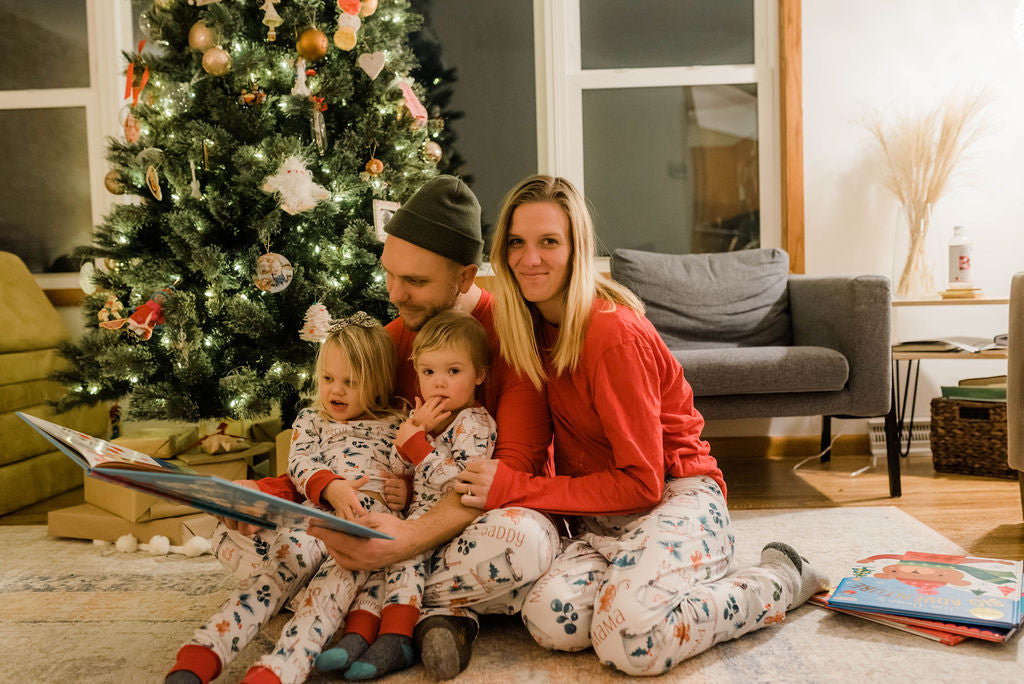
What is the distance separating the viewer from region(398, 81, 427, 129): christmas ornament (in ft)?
8.34

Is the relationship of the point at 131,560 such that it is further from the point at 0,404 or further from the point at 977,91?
the point at 977,91

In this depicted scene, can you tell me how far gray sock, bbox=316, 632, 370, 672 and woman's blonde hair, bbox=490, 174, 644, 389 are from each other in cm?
57

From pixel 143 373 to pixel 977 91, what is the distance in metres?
3.28

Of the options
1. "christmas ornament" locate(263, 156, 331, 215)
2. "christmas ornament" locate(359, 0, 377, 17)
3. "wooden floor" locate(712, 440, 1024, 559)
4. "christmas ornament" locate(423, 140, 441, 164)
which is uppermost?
"christmas ornament" locate(359, 0, 377, 17)

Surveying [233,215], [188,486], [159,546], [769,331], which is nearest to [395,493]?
[188,486]

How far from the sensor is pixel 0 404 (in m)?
2.59

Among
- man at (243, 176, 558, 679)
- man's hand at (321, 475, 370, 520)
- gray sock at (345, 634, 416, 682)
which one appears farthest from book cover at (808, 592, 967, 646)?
man's hand at (321, 475, 370, 520)

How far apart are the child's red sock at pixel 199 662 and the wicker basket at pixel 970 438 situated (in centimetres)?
257

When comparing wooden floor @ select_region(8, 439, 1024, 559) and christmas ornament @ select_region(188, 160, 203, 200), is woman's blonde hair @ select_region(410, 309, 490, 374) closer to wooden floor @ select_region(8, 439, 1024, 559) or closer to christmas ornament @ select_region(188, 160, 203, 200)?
christmas ornament @ select_region(188, 160, 203, 200)

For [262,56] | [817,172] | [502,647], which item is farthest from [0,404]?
[817,172]

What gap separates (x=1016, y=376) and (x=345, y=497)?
169cm

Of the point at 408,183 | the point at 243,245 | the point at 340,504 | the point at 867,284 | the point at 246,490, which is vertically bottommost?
the point at 340,504

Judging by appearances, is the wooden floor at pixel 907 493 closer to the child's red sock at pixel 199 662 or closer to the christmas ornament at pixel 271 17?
the child's red sock at pixel 199 662

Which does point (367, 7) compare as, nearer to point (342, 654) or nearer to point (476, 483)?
point (476, 483)
